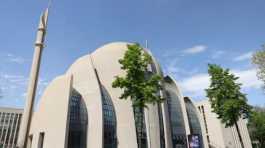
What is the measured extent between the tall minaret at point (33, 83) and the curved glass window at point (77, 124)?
12644 mm

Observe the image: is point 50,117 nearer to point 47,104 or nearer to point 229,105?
point 47,104

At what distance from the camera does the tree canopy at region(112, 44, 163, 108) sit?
81.9ft

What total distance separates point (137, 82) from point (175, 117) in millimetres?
32191

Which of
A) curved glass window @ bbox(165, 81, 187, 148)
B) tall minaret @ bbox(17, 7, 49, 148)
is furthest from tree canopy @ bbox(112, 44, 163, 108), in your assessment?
curved glass window @ bbox(165, 81, 187, 148)

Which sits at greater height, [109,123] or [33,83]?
[33,83]

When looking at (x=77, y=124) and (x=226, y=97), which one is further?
(x=77, y=124)

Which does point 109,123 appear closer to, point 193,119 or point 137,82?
point 137,82

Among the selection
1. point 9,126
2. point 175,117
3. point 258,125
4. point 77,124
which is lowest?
point 77,124

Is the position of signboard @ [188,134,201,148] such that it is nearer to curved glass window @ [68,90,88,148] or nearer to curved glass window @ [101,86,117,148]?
curved glass window @ [101,86,117,148]

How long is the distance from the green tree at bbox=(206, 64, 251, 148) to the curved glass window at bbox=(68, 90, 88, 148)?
2409 cm

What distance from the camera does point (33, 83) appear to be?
103 ft

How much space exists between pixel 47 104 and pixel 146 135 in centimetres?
2152

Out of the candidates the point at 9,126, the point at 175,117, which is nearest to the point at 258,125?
the point at 175,117

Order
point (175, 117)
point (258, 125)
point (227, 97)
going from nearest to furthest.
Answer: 1. point (227, 97)
2. point (175, 117)
3. point (258, 125)
